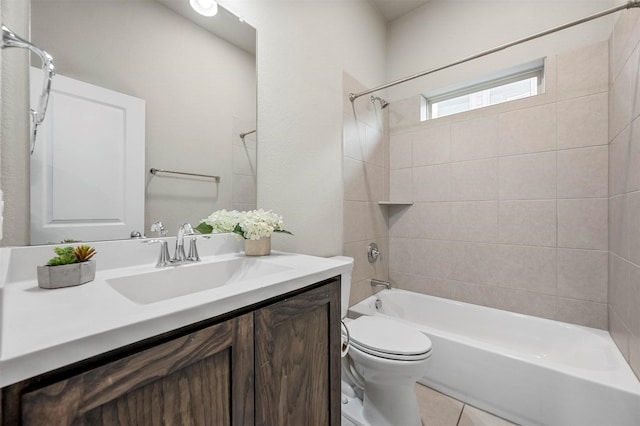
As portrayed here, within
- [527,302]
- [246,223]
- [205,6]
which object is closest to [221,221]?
[246,223]

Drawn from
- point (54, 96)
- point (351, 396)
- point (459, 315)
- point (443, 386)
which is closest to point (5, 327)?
point (54, 96)

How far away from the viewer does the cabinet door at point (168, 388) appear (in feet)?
1.25

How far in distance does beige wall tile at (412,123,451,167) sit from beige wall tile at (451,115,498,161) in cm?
4

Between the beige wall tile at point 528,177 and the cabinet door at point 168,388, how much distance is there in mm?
1973

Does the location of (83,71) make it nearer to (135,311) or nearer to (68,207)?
(68,207)

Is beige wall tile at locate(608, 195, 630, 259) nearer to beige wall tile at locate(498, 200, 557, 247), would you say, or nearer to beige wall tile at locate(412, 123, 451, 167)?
beige wall tile at locate(498, 200, 557, 247)

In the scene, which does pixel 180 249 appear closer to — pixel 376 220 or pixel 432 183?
pixel 376 220

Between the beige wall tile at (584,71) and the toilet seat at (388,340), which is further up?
the beige wall tile at (584,71)

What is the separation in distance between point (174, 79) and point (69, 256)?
0.73 meters

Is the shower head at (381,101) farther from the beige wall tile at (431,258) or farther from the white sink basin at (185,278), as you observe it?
the white sink basin at (185,278)

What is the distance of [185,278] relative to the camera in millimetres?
875

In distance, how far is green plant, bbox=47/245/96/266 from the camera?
24.8 inches

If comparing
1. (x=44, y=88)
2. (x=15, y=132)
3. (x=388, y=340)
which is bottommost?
(x=388, y=340)

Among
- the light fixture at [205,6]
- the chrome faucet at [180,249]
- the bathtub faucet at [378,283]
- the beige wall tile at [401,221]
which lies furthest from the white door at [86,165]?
the beige wall tile at [401,221]
